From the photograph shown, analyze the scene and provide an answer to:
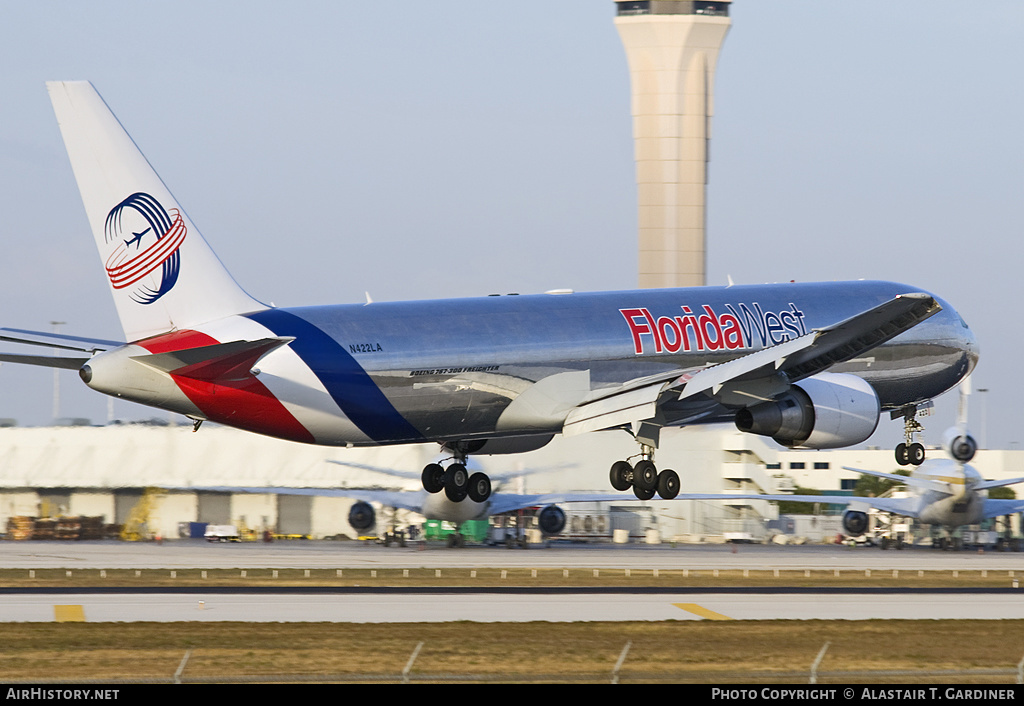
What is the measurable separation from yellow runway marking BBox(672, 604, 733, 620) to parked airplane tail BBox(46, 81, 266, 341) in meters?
13.5

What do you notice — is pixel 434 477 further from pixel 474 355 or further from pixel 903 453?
pixel 903 453

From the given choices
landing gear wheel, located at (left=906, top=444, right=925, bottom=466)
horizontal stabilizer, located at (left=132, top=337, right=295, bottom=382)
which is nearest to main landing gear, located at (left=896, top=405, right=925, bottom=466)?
landing gear wheel, located at (left=906, top=444, right=925, bottom=466)

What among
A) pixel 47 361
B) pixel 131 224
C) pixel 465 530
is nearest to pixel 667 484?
pixel 131 224

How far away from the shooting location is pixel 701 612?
38094 millimetres

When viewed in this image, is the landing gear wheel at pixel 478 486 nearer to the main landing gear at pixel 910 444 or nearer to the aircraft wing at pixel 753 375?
the aircraft wing at pixel 753 375

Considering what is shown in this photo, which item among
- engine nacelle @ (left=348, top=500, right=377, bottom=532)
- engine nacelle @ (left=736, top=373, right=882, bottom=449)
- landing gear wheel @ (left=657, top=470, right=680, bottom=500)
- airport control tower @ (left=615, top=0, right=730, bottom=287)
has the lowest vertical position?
engine nacelle @ (left=348, top=500, right=377, bottom=532)

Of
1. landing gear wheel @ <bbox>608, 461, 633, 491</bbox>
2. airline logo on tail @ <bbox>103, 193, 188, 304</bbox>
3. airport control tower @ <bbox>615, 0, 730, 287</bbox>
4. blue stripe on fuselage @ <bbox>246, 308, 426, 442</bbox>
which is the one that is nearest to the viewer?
airline logo on tail @ <bbox>103, 193, 188, 304</bbox>

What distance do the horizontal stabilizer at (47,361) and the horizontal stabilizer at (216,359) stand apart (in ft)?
6.63

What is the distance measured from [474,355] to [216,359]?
694cm

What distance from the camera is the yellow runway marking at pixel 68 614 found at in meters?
34.7

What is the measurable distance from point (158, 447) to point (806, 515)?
1488 inches

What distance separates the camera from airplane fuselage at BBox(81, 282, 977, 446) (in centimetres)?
3828

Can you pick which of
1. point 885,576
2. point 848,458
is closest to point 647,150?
point 848,458

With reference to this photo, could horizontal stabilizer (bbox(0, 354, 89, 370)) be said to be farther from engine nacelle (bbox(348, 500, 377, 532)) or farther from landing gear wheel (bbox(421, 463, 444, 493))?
engine nacelle (bbox(348, 500, 377, 532))
